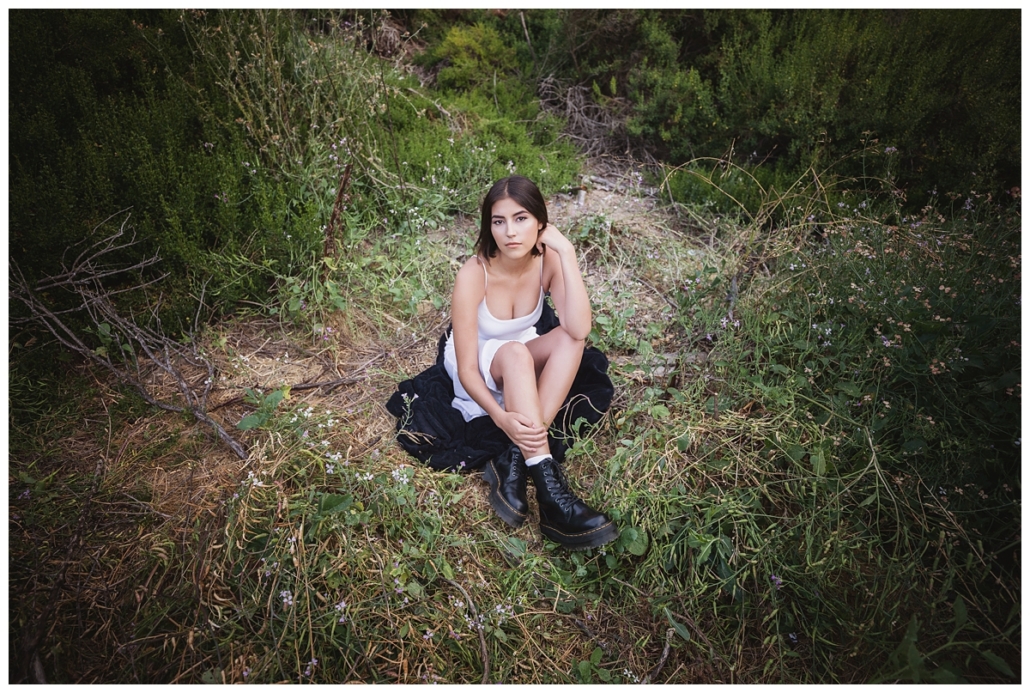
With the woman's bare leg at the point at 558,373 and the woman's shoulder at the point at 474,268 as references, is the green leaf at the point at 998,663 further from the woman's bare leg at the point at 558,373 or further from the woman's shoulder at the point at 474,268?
the woman's shoulder at the point at 474,268

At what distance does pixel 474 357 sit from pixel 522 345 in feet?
0.69

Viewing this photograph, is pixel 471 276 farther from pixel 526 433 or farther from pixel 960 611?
pixel 960 611

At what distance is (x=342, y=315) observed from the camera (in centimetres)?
335

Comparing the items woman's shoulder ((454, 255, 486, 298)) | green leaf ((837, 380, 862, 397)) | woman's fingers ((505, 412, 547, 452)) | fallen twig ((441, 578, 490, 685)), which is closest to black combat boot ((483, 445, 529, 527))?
woman's fingers ((505, 412, 547, 452))

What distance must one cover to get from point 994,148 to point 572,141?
2860mm

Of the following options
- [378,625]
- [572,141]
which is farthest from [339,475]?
[572,141]

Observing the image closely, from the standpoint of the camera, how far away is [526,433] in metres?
2.31

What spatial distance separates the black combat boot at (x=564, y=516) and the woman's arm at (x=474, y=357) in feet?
0.41

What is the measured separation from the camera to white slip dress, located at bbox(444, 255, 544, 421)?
254 cm

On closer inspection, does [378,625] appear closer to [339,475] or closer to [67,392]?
[339,475]

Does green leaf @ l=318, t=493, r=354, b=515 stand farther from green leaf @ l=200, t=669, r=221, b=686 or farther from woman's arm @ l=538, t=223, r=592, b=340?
woman's arm @ l=538, t=223, r=592, b=340

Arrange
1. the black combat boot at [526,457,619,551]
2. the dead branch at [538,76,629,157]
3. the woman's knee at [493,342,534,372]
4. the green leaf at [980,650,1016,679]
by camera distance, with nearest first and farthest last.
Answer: the green leaf at [980,650,1016,679] → the black combat boot at [526,457,619,551] → the woman's knee at [493,342,534,372] → the dead branch at [538,76,629,157]

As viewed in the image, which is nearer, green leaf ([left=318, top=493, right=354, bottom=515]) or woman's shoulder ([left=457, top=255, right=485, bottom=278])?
green leaf ([left=318, top=493, right=354, bottom=515])

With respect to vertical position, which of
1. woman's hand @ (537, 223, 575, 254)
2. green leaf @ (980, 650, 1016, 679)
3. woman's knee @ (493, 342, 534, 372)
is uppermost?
woman's hand @ (537, 223, 575, 254)
